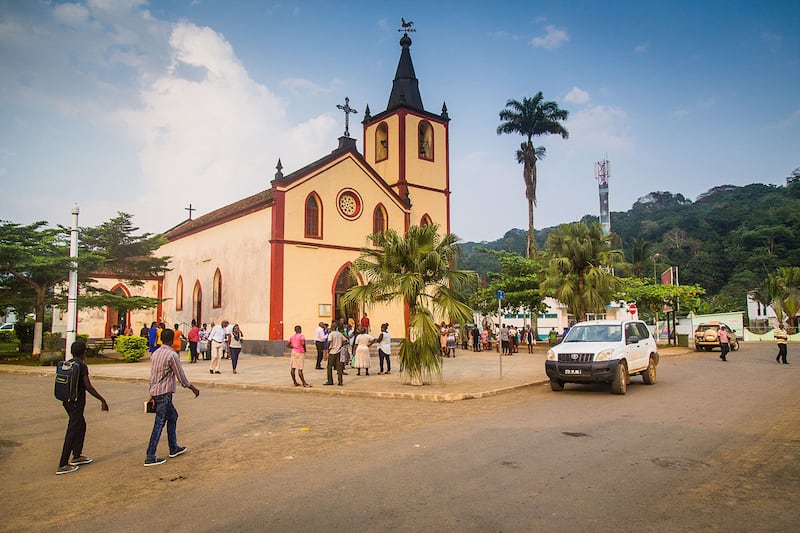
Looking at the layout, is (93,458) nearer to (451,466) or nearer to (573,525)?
(451,466)

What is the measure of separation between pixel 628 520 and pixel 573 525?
1.64ft

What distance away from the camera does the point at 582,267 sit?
23.5m

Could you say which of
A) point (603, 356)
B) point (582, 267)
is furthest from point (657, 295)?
point (603, 356)

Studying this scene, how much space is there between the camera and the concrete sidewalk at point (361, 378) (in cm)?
1388

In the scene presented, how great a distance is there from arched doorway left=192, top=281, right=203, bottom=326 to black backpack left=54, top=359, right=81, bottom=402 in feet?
87.0

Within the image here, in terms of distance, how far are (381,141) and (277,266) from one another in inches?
466

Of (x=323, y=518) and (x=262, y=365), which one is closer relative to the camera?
(x=323, y=518)

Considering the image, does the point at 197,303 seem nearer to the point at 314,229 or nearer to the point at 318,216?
the point at 314,229

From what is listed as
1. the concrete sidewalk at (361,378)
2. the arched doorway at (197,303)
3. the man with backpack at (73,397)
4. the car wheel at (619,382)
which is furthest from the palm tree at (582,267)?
the arched doorway at (197,303)

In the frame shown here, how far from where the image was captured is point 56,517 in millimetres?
5371

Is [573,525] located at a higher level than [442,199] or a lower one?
lower

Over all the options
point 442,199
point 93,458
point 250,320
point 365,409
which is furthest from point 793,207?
point 93,458

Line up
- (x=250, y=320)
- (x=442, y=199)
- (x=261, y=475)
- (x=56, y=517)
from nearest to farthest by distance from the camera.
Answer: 1. (x=56, y=517)
2. (x=261, y=475)
3. (x=250, y=320)
4. (x=442, y=199)

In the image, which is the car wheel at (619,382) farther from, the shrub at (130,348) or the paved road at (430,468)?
the shrub at (130,348)
